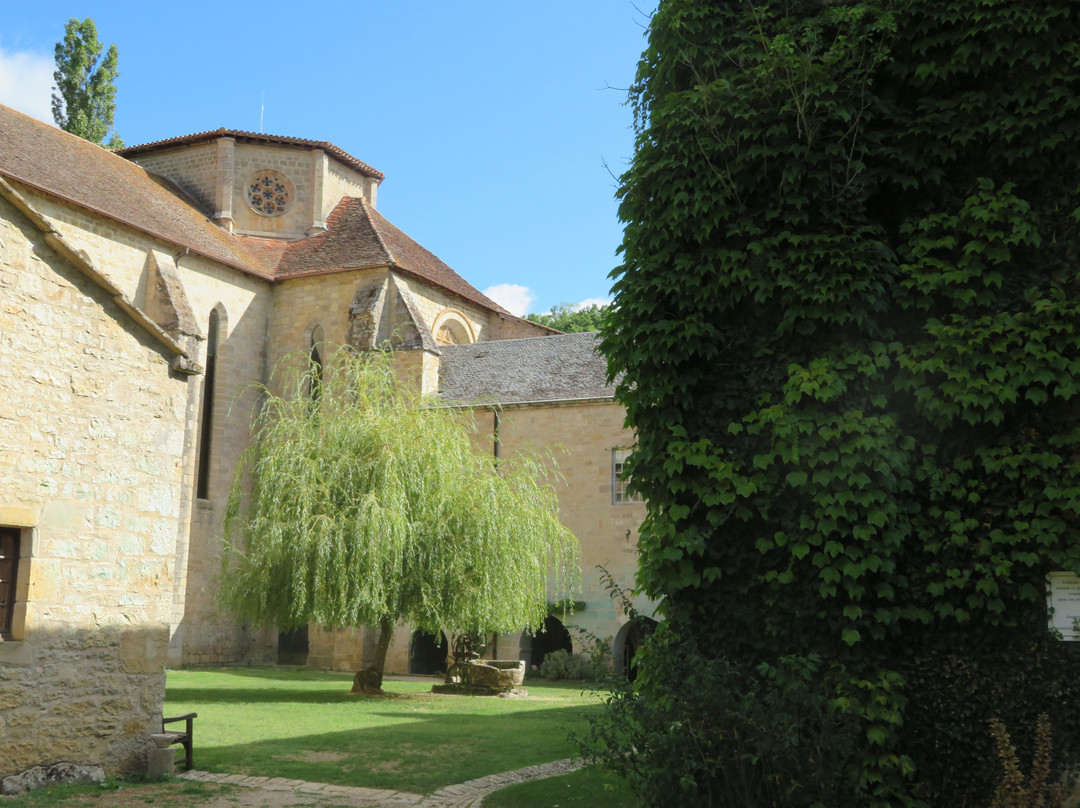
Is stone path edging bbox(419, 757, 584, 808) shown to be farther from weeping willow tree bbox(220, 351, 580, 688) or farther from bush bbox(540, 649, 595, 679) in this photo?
bush bbox(540, 649, 595, 679)

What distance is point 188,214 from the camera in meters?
24.6

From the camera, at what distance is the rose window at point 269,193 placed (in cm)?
2653

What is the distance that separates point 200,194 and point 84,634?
809 inches

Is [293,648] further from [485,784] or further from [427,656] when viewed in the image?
[485,784]

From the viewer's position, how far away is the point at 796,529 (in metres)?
6.65

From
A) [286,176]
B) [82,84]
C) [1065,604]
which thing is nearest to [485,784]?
[1065,604]

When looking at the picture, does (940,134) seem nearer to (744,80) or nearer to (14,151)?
(744,80)

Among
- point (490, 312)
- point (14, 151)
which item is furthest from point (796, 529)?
point (490, 312)

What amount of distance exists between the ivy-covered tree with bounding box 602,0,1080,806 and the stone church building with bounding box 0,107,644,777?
3.72ft

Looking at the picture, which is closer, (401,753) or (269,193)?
(401,753)

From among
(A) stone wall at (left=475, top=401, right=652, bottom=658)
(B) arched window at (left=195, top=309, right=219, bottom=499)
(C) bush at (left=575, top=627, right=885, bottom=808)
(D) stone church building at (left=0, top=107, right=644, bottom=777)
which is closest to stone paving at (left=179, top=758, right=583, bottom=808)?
(D) stone church building at (left=0, top=107, right=644, bottom=777)

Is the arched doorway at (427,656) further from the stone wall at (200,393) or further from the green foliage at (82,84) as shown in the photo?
the green foliage at (82,84)

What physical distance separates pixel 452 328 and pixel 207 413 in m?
7.12

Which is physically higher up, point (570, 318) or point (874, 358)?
point (570, 318)
